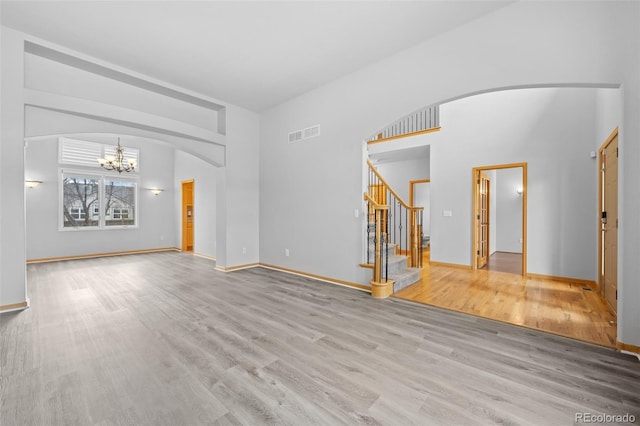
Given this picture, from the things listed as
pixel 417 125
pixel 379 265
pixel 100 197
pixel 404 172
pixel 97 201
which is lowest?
pixel 379 265

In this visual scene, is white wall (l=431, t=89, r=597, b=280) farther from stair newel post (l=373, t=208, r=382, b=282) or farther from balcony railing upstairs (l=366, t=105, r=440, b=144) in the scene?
stair newel post (l=373, t=208, r=382, b=282)

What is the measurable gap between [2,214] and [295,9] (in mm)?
4101

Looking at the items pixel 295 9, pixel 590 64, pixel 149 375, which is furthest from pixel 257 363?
pixel 590 64

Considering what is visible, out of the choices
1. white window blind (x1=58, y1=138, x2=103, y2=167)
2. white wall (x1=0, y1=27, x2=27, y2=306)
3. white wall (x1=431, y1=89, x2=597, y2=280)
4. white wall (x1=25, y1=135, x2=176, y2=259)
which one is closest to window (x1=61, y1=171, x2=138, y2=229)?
white wall (x1=25, y1=135, x2=176, y2=259)

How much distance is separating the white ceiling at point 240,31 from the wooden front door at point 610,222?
2446mm

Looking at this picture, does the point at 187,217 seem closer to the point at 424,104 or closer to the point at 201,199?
the point at 201,199

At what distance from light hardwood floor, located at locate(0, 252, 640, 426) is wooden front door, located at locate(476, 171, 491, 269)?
131 inches

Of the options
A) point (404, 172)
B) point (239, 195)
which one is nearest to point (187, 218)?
point (239, 195)

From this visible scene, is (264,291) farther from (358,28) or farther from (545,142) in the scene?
(545,142)

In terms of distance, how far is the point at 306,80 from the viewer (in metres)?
4.37

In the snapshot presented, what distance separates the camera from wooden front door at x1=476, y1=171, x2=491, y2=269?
18.3 ft

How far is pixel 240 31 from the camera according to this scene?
123 inches

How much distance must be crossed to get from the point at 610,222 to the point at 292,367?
4449mm

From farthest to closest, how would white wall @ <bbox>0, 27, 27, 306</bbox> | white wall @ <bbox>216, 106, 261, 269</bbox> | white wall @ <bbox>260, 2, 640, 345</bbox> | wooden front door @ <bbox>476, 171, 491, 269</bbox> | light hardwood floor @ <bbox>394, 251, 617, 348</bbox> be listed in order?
wooden front door @ <bbox>476, 171, 491, 269</bbox> → white wall @ <bbox>216, 106, 261, 269</bbox> → white wall @ <bbox>0, 27, 27, 306</bbox> → light hardwood floor @ <bbox>394, 251, 617, 348</bbox> → white wall @ <bbox>260, 2, 640, 345</bbox>
